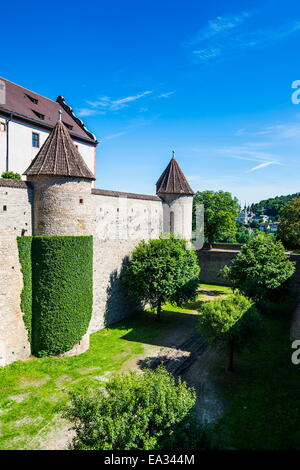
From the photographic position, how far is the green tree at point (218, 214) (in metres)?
42.4

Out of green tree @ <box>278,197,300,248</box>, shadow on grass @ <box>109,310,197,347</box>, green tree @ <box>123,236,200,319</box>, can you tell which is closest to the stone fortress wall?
green tree @ <box>123,236,200,319</box>

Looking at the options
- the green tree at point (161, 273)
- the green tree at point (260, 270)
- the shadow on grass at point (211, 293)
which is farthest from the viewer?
the shadow on grass at point (211, 293)

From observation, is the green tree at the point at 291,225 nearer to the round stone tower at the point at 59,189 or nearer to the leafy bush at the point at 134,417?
the round stone tower at the point at 59,189

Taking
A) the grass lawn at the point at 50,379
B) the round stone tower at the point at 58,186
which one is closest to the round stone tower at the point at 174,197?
the grass lawn at the point at 50,379

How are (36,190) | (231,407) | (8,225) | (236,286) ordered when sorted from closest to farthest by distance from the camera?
1. (231,407)
2. (8,225)
3. (36,190)
4. (236,286)

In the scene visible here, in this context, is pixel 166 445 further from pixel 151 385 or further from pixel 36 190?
pixel 36 190

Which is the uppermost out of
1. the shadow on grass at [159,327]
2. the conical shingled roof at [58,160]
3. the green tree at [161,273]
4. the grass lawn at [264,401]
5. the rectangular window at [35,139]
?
the rectangular window at [35,139]

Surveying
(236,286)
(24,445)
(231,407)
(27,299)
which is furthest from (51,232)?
(236,286)

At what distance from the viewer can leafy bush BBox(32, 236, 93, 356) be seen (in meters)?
17.9

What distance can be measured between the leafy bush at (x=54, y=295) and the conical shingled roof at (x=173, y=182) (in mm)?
12753

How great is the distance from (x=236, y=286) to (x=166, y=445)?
19244 mm

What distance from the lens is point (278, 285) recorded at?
23.7m

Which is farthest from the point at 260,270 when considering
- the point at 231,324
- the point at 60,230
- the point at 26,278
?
the point at 26,278

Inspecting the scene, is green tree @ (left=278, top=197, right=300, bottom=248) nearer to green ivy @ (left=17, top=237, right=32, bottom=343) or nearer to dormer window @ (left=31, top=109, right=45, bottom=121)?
dormer window @ (left=31, top=109, right=45, bottom=121)
